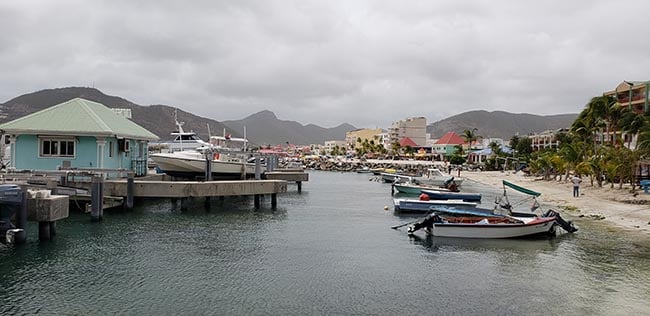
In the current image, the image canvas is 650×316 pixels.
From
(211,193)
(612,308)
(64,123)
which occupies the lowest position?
(612,308)

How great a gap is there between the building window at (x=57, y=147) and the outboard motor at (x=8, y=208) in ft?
38.7

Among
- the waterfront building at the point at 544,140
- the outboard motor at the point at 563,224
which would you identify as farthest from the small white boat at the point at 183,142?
the waterfront building at the point at 544,140

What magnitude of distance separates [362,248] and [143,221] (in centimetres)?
1301

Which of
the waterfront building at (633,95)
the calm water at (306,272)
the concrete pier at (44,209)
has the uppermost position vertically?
the waterfront building at (633,95)

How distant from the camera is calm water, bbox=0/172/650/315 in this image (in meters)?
14.7

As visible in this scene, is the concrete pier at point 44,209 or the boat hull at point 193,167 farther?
the boat hull at point 193,167

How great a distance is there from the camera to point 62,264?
18203mm

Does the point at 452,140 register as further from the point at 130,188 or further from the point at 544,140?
the point at 130,188

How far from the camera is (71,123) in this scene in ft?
102

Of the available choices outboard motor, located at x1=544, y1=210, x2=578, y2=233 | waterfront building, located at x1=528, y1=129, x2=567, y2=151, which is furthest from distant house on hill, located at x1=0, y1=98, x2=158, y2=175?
waterfront building, located at x1=528, y1=129, x2=567, y2=151

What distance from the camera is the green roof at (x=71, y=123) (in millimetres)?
30188

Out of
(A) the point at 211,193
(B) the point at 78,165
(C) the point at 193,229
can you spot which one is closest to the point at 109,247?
(C) the point at 193,229

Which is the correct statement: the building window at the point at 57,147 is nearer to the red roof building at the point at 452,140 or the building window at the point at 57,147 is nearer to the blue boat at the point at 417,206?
the blue boat at the point at 417,206

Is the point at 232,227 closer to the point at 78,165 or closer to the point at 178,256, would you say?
the point at 178,256
